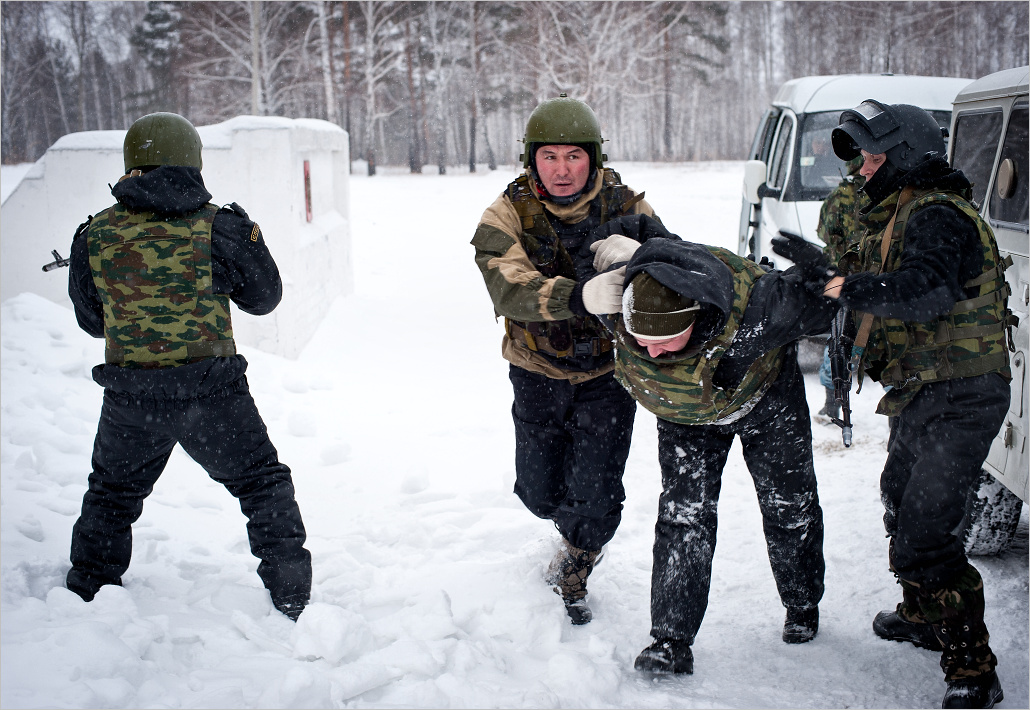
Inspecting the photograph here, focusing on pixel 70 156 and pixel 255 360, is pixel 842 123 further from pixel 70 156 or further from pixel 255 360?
pixel 70 156

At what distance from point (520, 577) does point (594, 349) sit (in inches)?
43.5

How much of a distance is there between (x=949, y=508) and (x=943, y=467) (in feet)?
0.43

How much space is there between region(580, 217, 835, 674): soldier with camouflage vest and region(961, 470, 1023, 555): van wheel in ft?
3.31

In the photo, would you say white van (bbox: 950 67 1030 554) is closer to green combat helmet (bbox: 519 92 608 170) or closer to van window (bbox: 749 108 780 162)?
green combat helmet (bbox: 519 92 608 170)

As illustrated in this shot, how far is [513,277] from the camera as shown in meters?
2.83

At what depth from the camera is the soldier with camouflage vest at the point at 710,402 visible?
7.63 feet

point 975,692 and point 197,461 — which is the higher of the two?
point 197,461

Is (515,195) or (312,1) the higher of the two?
(312,1)

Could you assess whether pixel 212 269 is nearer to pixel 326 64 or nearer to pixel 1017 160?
pixel 1017 160

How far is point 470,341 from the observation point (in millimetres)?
8164

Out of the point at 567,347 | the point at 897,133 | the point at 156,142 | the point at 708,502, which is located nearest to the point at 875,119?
the point at 897,133

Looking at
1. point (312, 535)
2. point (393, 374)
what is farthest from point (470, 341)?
point (312, 535)

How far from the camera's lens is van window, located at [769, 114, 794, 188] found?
24.4 ft

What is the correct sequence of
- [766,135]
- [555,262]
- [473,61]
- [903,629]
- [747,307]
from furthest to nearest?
[473,61], [766,135], [555,262], [903,629], [747,307]
